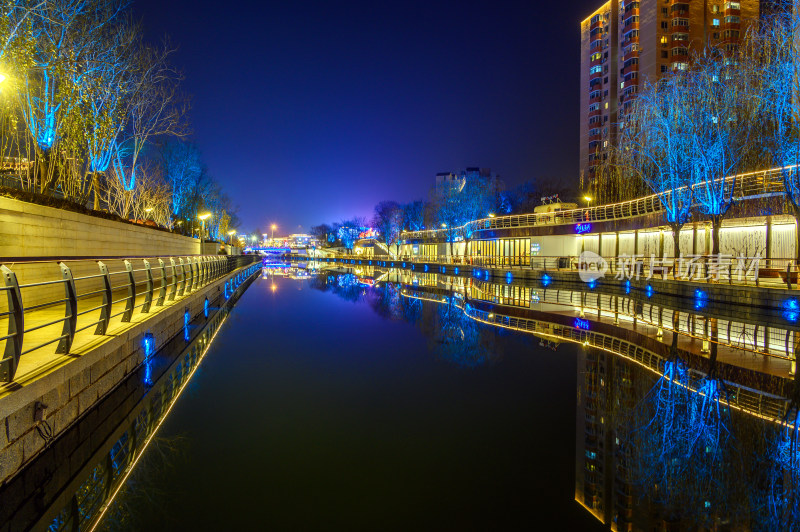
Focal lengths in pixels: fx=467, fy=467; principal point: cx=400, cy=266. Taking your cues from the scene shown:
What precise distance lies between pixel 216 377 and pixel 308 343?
311cm

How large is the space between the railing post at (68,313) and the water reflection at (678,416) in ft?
17.0

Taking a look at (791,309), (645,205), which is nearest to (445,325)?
(791,309)

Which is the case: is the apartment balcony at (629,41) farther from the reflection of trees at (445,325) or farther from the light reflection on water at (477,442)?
the light reflection on water at (477,442)

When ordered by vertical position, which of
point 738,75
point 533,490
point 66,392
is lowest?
point 533,490

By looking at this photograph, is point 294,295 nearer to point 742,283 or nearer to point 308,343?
point 308,343

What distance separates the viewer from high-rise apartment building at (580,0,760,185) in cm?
6238

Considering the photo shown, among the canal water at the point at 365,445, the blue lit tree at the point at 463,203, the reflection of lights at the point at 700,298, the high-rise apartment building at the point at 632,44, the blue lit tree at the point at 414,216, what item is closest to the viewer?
the canal water at the point at 365,445

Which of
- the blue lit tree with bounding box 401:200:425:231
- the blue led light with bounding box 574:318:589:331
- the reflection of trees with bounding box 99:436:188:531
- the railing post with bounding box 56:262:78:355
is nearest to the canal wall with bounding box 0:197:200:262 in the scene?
the railing post with bounding box 56:262:78:355

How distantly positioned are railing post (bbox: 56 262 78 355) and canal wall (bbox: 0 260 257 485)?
161 mm

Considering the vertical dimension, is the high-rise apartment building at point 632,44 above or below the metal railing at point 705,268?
above

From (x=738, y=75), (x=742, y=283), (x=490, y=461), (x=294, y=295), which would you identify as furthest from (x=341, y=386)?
(x=738, y=75)

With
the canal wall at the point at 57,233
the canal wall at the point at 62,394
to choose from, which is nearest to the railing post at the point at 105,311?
the canal wall at the point at 62,394

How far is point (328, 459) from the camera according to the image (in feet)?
15.5

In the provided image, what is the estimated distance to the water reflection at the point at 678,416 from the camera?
12.7 ft
